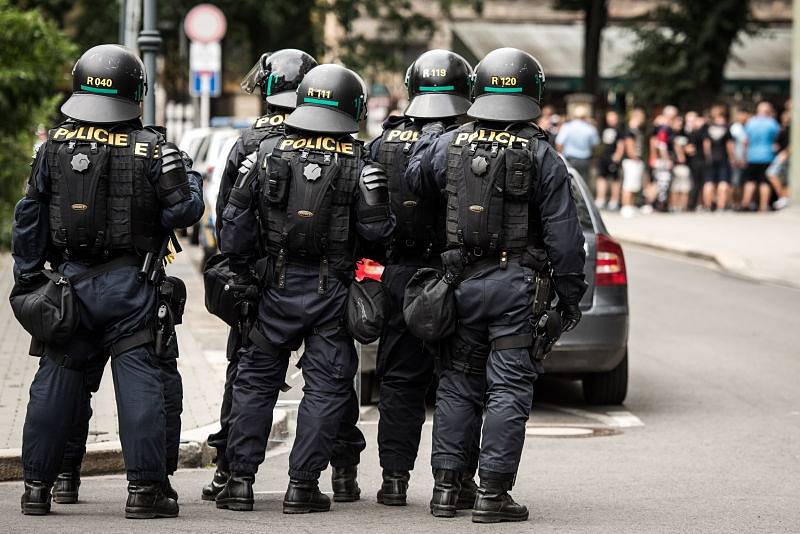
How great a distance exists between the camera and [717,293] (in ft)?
54.4

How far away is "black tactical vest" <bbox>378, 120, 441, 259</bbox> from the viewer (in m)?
7.08

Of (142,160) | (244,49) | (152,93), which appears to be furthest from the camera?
(244,49)

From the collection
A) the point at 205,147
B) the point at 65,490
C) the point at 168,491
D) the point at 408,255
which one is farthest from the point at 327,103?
the point at 205,147

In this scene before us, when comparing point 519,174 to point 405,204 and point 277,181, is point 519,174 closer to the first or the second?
point 405,204

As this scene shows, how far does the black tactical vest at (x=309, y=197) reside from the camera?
662 cm

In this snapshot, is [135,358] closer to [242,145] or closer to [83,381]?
[83,381]

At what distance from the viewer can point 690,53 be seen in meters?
36.2

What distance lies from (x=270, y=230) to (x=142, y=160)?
62 centimetres

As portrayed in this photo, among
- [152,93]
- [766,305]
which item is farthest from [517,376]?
[766,305]

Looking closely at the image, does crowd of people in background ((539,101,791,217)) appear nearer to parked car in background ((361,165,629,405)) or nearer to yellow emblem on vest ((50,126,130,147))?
parked car in background ((361,165,629,405))

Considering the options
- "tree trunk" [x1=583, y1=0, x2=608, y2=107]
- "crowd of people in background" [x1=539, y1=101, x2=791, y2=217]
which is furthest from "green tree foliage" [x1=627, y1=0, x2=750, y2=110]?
"crowd of people in background" [x1=539, y1=101, x2=791, y2=217]

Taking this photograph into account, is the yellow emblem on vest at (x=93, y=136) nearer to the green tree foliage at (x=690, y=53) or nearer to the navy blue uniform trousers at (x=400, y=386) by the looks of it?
the navy blue uniform trousers at (x=400, y=386)

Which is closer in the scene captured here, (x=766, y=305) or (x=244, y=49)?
(x=766, y=305)

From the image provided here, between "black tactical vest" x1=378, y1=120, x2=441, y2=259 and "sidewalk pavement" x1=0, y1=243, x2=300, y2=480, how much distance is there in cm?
143
